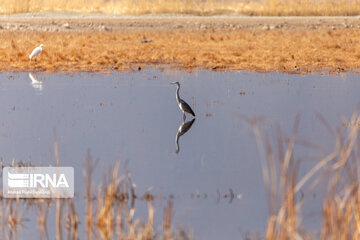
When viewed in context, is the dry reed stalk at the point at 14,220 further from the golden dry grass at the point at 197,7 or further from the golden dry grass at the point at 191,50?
the golden dry grass at the point at 197,7

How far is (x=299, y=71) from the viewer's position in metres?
24.5

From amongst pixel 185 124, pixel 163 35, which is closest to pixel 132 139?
pixel 185 124

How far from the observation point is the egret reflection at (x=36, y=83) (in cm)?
2086

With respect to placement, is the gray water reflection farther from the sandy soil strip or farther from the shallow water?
the sandy soil strip

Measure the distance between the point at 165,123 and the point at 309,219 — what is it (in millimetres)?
6697

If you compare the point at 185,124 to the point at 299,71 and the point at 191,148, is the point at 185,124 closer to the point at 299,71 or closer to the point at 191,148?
the point at 191,148

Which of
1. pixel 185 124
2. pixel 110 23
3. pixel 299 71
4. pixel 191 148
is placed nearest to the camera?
pixel 191 148

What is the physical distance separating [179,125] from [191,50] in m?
14.7

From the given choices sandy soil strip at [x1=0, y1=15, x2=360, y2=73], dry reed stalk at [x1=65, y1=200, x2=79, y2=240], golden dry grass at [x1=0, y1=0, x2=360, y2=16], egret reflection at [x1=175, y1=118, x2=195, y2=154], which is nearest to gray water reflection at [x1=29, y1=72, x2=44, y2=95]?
sandy soil strip at [x1=0, y1=15, x2=360, y2=73]

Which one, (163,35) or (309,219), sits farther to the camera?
(163,35)

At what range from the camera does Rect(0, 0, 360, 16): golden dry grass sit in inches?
1811

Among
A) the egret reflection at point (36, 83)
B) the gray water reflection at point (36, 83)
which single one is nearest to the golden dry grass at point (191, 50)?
the gray water reflection at point (36, 83)

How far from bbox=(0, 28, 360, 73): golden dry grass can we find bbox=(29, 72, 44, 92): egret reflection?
1.91 meters

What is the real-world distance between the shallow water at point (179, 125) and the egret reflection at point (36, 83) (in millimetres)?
24
